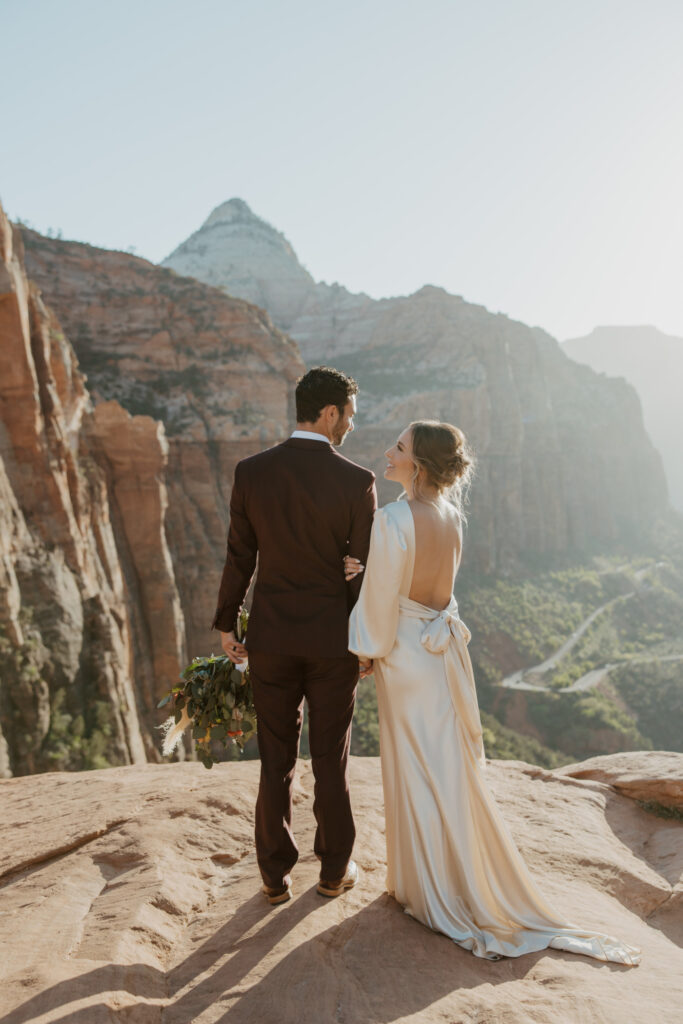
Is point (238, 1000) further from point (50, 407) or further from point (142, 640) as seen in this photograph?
point (142, 640)

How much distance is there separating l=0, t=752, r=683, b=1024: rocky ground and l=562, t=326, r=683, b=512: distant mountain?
171 m

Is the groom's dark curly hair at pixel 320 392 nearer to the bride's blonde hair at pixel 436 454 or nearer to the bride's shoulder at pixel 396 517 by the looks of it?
the bride's blonde hair at pixel 436 454

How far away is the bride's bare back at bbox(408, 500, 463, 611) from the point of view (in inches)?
110

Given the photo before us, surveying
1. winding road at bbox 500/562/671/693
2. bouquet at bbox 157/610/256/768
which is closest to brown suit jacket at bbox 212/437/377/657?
bouquet at bbox 157/610/256/768

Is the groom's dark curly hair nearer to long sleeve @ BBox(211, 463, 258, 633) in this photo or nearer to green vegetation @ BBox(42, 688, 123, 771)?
long sleeve @ BBox(211, 463, 258, 633)

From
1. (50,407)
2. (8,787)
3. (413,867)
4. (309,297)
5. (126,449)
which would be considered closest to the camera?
(413,867)

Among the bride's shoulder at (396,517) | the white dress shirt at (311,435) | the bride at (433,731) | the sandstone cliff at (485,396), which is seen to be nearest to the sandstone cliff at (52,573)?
the bride at (433,731)

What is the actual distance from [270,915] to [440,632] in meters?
1.40

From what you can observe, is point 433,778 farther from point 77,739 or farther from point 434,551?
point 77,739

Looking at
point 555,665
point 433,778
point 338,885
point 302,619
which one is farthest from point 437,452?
point 555,665

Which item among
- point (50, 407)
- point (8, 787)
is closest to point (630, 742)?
point (50, 407)

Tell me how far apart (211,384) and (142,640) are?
11.2m

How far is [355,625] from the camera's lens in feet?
9.13

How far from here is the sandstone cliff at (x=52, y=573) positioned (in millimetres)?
10281
